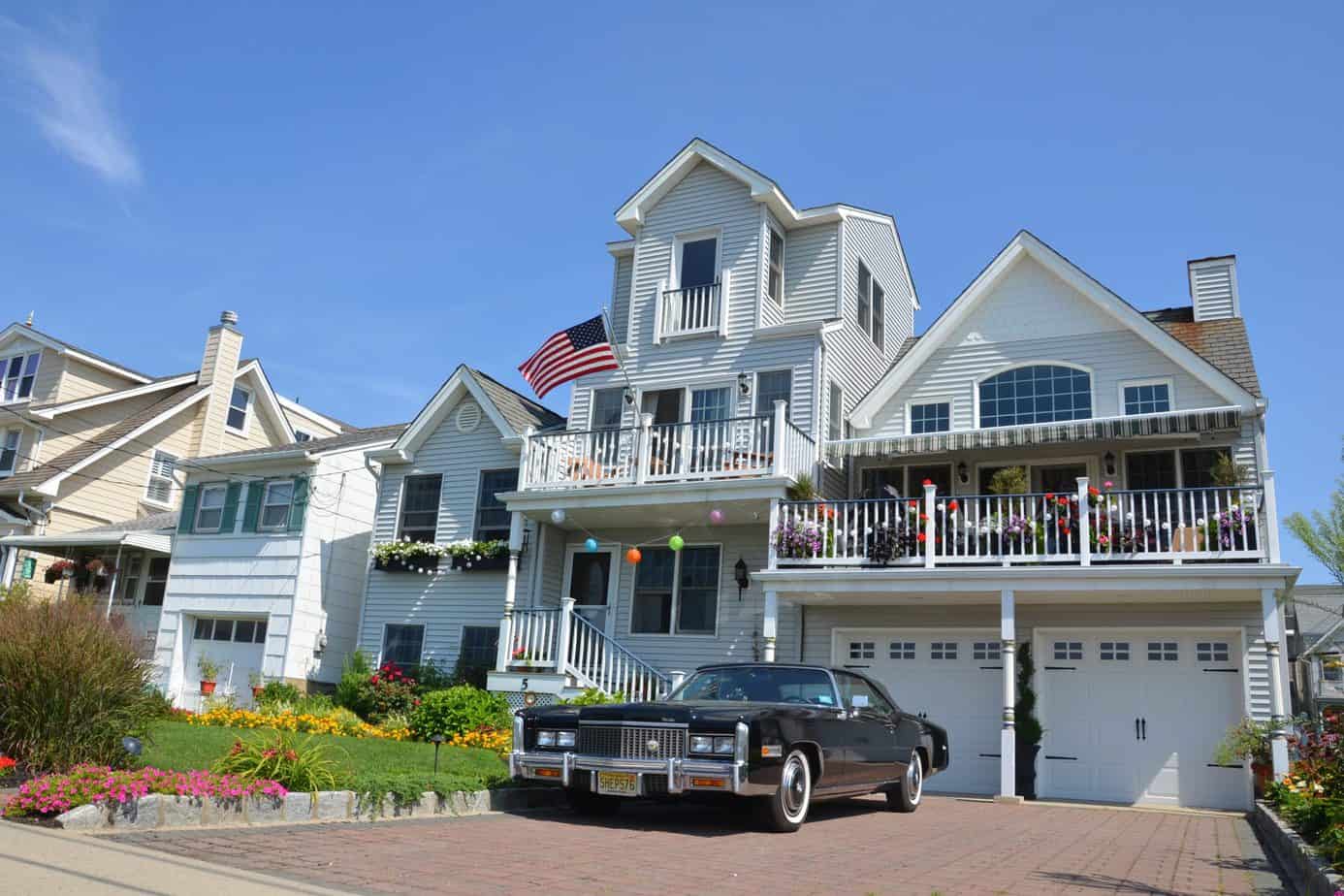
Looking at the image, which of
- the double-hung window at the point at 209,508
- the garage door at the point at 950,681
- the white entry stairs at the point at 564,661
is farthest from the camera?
the double-hung window at the point at 209,508

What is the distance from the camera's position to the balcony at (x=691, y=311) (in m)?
20.4

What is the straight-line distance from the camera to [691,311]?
20734 millimetres

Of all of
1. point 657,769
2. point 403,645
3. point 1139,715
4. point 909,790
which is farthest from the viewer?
point 403,645

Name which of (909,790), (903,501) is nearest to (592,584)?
(903,501)

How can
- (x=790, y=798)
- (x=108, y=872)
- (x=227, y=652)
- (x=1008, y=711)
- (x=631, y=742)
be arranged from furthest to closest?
(x=227, y=652) < (x=1008, y=711) < (x=631, y=742) < (x=790, y=798) < (x=108, y=872)

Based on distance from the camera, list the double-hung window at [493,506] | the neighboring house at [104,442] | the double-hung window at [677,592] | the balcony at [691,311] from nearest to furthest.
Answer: the double-hung window at [677,592]
the balcony at [691,311]
the double-hung window at [493,506]
the neighboring house at [104,442]

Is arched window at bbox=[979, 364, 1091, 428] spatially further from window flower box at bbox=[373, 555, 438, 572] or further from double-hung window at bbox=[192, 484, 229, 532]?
double-hung window at bbox=[192, 484, 229, 532]

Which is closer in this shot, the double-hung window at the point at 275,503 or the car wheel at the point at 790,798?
the car wheel at the point at 790,798

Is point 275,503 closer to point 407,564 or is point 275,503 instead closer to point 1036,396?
point 407,564

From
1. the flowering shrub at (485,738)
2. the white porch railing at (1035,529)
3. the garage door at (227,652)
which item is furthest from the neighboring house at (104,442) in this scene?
the white porch railing at (1035,529)

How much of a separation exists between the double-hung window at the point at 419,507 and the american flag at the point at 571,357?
417cm

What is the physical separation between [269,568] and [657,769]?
54.4ft

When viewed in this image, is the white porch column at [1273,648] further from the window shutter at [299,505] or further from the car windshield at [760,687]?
the window shutter at [299,505]

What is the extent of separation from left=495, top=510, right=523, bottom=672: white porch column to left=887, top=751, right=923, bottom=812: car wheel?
8471 mm
